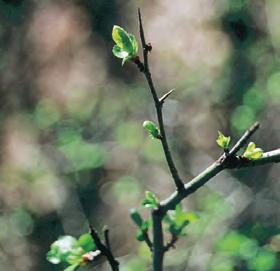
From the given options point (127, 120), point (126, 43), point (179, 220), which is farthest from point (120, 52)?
point (127, 120)

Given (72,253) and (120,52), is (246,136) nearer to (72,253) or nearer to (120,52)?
(120,52)

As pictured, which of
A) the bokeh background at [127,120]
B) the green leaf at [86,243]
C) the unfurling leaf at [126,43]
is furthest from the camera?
the bokeh background at [127,120]

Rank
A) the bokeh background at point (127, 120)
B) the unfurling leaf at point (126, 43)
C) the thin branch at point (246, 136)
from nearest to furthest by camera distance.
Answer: the thin branch at point (246, 136), the unfurling leaf at point (126, 43), the bokeh background at point (127, 120)

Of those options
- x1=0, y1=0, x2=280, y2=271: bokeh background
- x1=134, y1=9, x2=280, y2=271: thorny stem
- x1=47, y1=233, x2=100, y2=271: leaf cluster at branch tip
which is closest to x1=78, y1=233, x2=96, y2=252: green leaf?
x1=47, y1=233, x2=100, y2=271: leaf cluster at branch tip

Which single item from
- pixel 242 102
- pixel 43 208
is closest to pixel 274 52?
pixel 242 102

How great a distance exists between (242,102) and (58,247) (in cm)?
202

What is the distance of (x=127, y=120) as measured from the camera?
2889 mm

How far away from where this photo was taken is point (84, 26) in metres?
3.45

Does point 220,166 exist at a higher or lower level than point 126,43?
lower

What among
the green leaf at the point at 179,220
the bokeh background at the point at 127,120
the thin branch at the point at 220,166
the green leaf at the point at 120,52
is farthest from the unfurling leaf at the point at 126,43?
the bokeh background at the point at 127,120

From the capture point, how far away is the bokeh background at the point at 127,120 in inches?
98.4

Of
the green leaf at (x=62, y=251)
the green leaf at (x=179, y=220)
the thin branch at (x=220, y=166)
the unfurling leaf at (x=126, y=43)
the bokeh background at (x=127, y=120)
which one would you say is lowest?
the thin branch at (x=220, y=166)

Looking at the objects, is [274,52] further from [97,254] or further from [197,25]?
[97,254]

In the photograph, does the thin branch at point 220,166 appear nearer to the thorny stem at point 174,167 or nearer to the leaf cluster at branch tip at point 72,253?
the thorny stem at point 174,167
